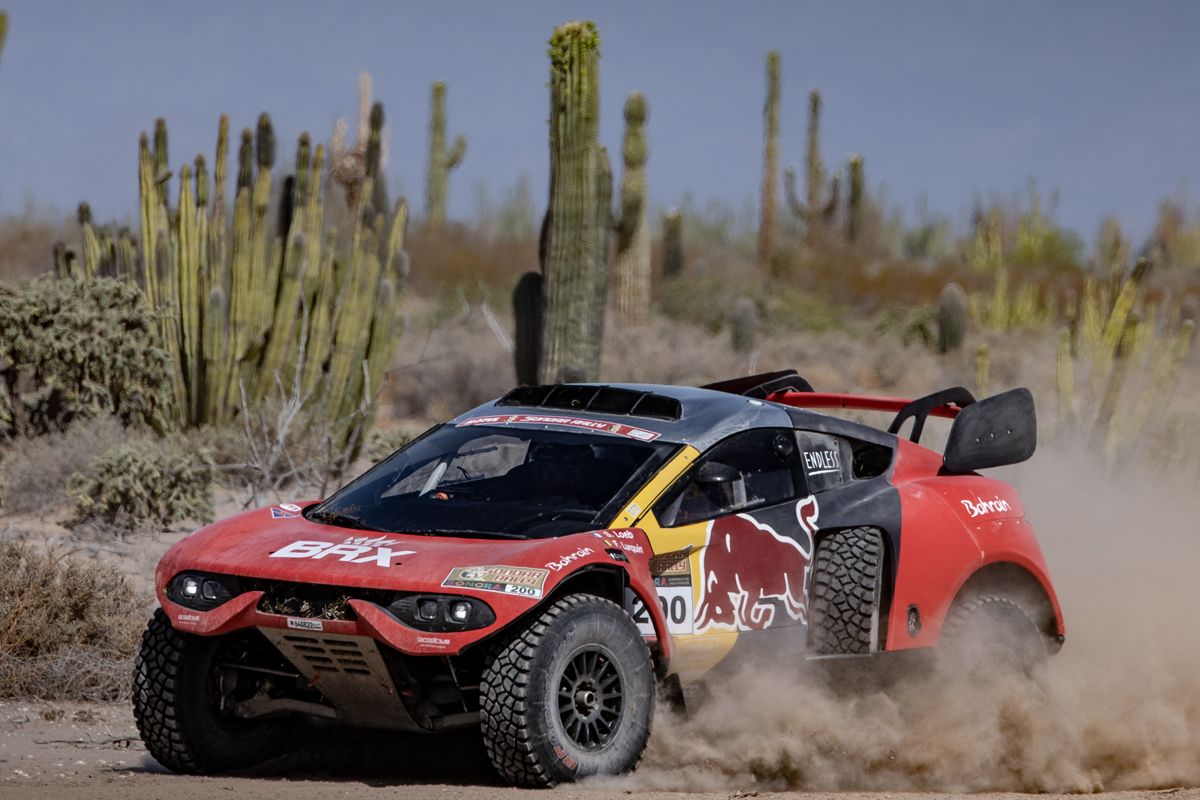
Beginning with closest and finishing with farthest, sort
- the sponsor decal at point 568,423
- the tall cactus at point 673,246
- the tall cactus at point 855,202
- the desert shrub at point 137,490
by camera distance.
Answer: the sponsor decal at point 568,423 < the desert shrub at point 137,490 < the tall cactus at point 673,246 < the tall cactus at point 855,202

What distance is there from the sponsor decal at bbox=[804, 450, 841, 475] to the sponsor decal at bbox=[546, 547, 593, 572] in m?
1.56

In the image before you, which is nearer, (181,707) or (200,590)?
(200,590)

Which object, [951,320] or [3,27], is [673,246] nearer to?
[951,320]

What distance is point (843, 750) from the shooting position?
6.72 m

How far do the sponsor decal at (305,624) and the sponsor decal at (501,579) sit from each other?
491mm

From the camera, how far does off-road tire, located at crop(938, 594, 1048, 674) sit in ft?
24.4

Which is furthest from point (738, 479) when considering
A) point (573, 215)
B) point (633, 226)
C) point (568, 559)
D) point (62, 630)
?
point (633, 226)

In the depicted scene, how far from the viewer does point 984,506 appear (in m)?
7.86

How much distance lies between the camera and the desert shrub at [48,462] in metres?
13.8

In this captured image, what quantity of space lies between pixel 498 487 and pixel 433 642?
144 cm

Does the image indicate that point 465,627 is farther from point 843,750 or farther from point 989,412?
point 989,412

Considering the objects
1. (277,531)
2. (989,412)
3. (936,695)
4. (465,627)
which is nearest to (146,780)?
(277,531)

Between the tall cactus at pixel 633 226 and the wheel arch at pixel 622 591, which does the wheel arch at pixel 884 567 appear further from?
the tall cactus at pixel 633 226

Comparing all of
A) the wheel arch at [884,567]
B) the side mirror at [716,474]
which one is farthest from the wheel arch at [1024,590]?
the side mirror at [716,474]
